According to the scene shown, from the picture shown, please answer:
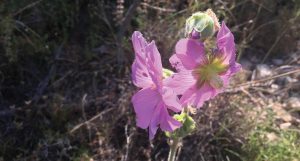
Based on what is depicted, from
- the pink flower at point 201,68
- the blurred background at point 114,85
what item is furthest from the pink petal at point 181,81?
the blurred background at point 114,85

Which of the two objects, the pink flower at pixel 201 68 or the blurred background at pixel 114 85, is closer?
the pink flower at pixel 201 68

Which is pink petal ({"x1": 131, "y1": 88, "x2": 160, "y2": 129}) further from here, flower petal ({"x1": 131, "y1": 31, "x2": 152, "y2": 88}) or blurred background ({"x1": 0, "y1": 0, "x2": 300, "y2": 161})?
blurred background ({"x1": 0, "y1": 0, "x2": 300, "y2": 161})

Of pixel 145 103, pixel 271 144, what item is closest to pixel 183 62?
pixel 145 103

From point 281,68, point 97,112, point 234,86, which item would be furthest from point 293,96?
point 97,112

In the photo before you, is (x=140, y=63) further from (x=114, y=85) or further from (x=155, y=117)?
(x=114, y=85)

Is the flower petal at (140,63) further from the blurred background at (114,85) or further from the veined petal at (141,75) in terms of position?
the blurred background at (114,85)

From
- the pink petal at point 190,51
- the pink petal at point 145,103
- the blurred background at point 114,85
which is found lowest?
the blurred background at point 114,85
